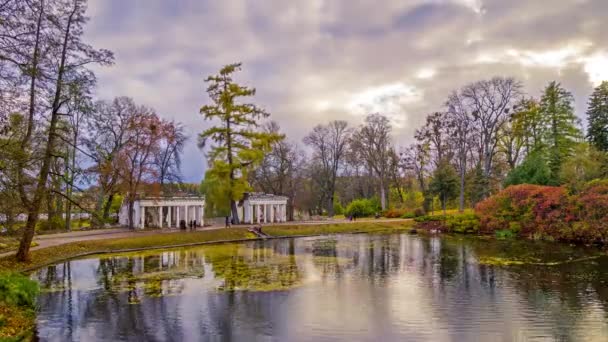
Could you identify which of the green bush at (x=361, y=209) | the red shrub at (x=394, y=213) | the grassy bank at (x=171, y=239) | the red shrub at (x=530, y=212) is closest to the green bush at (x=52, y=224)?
the grassy bank at (x=171, y=239)

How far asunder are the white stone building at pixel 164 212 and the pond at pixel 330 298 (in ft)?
48.3

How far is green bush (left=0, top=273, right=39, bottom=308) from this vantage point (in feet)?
40.2

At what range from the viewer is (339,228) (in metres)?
43.0

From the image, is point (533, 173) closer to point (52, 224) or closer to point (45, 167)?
point (45, 167)

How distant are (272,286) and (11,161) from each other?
31.6ft

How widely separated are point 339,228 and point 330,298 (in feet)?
94.0

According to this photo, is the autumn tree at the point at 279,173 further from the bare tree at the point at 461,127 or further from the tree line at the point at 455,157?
the bare tree at the point at 461,127

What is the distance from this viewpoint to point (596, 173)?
35625 millimetres

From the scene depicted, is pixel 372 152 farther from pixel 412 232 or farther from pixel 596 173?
pixel 596 173

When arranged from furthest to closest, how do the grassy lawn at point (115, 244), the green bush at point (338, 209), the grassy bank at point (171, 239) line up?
1. the green bush at point (338, 209)
2. the grassy bank at point (171, 239)
3. the grassy lawn at point (115, 244)

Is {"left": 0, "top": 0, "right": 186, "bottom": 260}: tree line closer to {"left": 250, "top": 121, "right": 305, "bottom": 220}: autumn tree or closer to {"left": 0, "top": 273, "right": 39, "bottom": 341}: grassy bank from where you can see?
{"left": 0, "top": 273, "right": 39, "bottom": 341}: grassy bank

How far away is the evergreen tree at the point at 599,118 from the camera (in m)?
42.9

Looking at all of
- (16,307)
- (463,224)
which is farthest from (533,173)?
(16,307)

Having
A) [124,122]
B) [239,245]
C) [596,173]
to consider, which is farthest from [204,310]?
[596,173]
